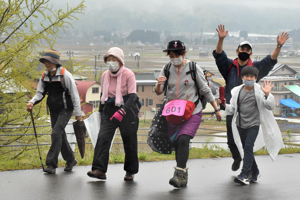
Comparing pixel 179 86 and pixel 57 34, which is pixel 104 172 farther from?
pixel 57 34

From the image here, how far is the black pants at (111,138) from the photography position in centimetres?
614

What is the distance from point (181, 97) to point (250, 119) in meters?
0.98

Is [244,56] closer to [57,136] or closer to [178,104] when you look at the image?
[178,104]

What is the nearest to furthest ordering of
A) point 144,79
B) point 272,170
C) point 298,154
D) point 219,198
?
point 219,198 → point 272,170 → point 298,154 → point 144,79

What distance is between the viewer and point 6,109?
1172cm

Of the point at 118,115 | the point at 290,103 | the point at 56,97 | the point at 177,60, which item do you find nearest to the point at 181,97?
the point at 177,60

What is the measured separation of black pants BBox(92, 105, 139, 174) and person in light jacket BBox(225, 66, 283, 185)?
1.25m

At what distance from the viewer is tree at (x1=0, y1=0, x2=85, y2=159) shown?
436 inches

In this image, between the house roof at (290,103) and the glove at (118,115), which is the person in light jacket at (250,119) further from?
the house roof at (290,103)

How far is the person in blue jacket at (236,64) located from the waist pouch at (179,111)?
88cm

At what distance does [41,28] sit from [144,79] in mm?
76323

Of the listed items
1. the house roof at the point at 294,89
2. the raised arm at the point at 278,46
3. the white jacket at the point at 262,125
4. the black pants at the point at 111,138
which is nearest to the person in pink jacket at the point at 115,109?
the black pants at the point at 111,138

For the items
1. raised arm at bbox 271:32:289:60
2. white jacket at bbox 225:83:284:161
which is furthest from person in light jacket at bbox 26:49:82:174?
raised arm at bbox 271:32:289:60

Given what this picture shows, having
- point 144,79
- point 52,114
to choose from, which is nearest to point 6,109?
point 52,114
